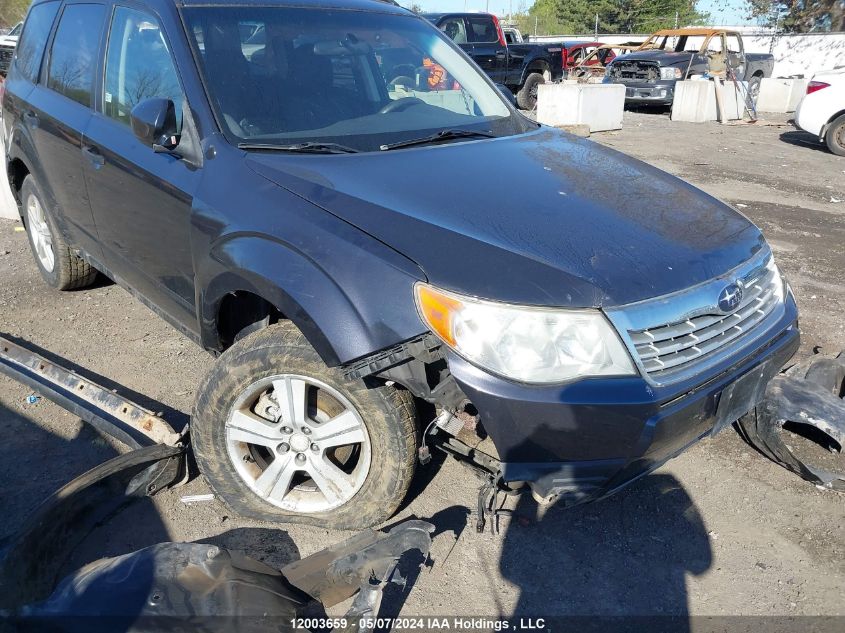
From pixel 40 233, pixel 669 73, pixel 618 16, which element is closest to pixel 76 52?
pixel 40 233

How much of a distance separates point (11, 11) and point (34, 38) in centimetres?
5266

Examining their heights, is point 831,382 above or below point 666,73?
above

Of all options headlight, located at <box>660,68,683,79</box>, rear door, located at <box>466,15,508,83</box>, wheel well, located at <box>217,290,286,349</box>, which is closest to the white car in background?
headlight, located at <box>660,68,683,79</box>

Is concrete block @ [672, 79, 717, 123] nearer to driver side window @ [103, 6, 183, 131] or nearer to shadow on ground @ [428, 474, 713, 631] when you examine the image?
shadow on ground @ [428, 474, 713, 631]

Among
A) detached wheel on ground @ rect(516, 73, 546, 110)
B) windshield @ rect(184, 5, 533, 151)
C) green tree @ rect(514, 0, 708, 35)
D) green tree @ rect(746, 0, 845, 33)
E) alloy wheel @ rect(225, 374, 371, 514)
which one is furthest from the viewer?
green tree @ rect(514, 0, 708, 35)

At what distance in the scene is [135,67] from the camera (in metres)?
3.24

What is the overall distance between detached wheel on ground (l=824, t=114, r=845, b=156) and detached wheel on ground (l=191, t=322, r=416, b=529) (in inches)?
455

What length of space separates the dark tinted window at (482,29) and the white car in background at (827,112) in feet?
22.7

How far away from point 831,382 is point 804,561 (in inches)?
42.8

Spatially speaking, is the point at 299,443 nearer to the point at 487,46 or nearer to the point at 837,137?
the point at 837,137

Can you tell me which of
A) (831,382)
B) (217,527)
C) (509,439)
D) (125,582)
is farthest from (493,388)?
(831,382)

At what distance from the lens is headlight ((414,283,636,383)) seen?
2.07 meters

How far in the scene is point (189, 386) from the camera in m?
3.80

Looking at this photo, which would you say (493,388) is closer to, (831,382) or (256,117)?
(256,117)
